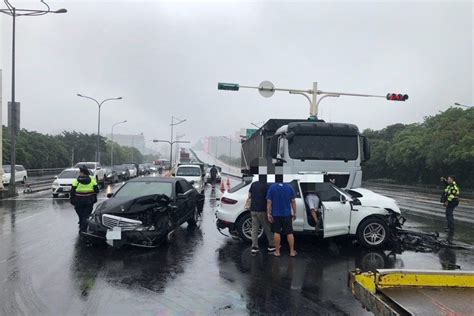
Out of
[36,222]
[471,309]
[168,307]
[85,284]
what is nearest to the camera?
[471,309]

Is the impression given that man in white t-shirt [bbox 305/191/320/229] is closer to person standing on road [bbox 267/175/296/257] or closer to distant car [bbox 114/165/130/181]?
person standing on road [bbox 267/175/296/257]

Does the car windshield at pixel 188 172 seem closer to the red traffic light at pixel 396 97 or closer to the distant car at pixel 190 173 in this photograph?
the distant car at pixel 190 173

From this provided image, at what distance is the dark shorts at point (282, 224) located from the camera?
8.52 metres

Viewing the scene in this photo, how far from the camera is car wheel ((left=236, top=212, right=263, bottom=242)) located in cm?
991

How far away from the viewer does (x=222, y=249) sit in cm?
942

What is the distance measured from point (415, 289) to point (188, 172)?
68.2ft

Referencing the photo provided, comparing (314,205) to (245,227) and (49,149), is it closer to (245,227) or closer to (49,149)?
(245,227)

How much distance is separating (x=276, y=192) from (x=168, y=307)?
354 cm

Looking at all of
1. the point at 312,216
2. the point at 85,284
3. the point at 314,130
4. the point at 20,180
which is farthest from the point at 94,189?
the point at 20,180

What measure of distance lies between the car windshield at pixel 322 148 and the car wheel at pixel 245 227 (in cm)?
350

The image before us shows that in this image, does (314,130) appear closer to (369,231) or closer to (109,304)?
(369,231)

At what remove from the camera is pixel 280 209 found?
27.8 ft

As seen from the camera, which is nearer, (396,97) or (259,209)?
(259,209)

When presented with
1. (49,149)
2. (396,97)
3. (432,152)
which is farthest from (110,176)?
(432,152)
